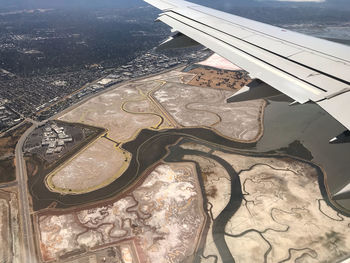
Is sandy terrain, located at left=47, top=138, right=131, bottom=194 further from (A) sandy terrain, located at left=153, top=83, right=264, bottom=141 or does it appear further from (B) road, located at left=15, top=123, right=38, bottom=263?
(A) sandy terrain, located at left=153, top=83, right=264, bottom=141

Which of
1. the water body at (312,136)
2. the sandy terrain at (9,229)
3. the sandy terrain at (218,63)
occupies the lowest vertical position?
the sandy terrain at (9,229)

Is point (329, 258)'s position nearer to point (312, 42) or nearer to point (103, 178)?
point (312, 42)

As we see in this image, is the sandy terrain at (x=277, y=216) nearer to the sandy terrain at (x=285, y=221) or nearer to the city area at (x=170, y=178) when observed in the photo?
the sandy terrain at (x=285, y=221)

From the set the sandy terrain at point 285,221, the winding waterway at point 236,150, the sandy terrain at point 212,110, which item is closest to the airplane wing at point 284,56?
the sandy terrain at point 285,221

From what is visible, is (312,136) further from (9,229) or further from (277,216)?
(9,229)

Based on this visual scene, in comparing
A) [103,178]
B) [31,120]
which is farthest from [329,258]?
[31,120]
